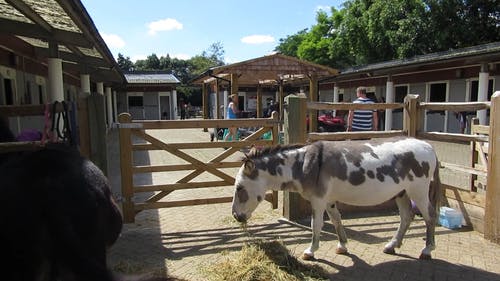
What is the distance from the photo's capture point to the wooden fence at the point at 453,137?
4.78m

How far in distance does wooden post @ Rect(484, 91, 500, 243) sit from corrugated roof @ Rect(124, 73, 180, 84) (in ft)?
89.5

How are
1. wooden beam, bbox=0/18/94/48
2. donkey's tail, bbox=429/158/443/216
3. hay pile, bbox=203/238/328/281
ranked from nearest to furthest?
hay pile, bbox=203/238/328/281 → donkey's tail, bbox=429/158/443/216 → wooden beam, bbox=0/18/94/48

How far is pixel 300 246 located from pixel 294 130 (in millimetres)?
1699

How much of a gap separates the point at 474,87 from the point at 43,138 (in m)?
15.7

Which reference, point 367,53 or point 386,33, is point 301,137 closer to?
point 386,33

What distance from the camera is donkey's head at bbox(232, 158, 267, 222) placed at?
4.27 metres

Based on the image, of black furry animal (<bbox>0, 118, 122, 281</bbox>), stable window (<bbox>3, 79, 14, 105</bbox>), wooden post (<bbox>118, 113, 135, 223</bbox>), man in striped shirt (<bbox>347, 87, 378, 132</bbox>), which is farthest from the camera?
stable window (<bbox>3, 79, 14, 105</bbox>)

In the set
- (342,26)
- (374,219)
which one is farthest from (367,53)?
(374,219)

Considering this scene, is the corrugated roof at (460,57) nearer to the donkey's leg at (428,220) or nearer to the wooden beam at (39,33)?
the donkey's leg at (428,220)

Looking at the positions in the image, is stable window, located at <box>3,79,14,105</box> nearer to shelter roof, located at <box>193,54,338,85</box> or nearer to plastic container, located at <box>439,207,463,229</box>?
shelter roof, located at <box>193,54,338,85</box>

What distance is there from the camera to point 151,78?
33.3 metres

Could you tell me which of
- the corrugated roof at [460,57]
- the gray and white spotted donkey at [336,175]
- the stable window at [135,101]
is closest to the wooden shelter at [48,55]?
the gray and white spotted donkey at [336,175]

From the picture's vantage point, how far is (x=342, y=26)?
94.4ft

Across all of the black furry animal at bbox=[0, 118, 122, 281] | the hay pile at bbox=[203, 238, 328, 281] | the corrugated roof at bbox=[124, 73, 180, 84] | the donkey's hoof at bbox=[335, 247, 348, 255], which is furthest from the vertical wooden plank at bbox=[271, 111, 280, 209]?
the corrugated roof at bbox=[124, 73, 180, 84]
